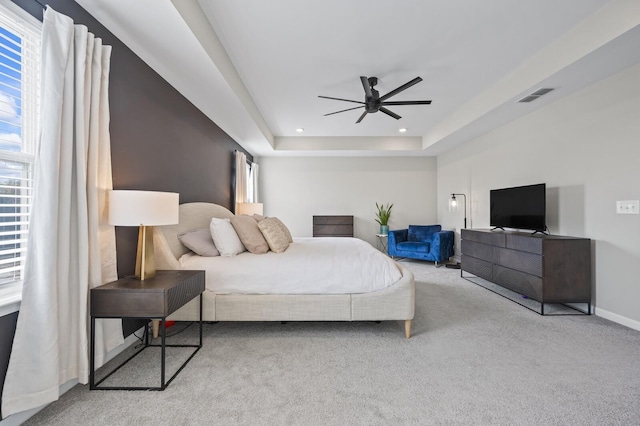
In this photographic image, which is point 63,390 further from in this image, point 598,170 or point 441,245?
point 441,245

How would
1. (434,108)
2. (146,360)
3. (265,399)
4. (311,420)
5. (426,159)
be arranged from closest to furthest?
1. (311,420)
2. (265,399)
3. (146,360)
4. (434,108)
5. (426,159)

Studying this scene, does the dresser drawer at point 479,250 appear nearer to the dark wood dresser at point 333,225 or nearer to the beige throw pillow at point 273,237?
the dark wood dresser at point 333,225

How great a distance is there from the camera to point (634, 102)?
2.58 meters

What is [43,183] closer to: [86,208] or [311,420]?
[86,208]

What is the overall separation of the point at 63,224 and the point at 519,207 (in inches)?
181

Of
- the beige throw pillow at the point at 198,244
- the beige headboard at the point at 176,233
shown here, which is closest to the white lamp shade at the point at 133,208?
Result: the beige headboard at the point at 176,233

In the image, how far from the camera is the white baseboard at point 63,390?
1.37 meters

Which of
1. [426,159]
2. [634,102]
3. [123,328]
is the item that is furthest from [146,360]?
[426,159]

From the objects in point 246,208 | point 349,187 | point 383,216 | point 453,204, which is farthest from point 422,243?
point 246,208

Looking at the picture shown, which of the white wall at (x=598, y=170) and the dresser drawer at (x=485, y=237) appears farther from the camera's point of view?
the dresser drawer at (x=485, y=237)

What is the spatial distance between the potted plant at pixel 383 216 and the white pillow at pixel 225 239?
4.19 m

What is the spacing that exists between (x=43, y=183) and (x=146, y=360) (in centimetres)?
137

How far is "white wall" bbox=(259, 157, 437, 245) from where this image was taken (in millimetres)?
A: 6617

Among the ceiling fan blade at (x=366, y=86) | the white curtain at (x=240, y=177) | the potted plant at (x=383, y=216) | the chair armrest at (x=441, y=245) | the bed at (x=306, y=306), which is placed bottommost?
the bed at (x=306, y=306)
